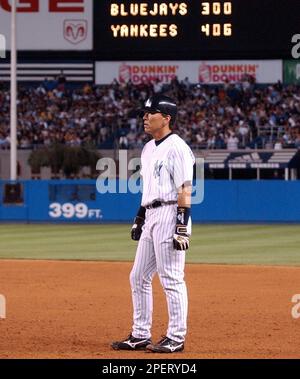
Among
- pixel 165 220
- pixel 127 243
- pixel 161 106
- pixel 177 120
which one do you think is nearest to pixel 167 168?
pixel 165 220

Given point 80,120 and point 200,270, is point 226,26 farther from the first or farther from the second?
point 200,270

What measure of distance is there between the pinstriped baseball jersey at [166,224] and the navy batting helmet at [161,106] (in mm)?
196

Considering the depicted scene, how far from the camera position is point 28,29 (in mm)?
41000

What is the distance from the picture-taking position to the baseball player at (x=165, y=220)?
8094mm

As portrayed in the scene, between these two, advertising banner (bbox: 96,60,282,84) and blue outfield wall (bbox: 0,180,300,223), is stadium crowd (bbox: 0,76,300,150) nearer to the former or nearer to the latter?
advertising banner (bbox: 96,60,282,84)

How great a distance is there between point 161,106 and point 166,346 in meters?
1.93

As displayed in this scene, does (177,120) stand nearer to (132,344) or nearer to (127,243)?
(127,243)

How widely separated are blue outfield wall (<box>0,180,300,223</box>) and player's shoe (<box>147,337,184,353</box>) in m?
→ 19.2

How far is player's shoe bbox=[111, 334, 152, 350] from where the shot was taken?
8.34 m

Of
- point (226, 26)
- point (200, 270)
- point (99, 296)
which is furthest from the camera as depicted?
point (226, 26)

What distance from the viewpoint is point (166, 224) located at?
26.7 ft

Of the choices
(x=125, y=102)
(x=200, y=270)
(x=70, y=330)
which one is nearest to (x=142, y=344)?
(x=70, y=330)

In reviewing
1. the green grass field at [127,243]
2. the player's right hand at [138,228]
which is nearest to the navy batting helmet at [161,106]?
the player's right hand at [138,228]

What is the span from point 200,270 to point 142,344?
718 centimetres
